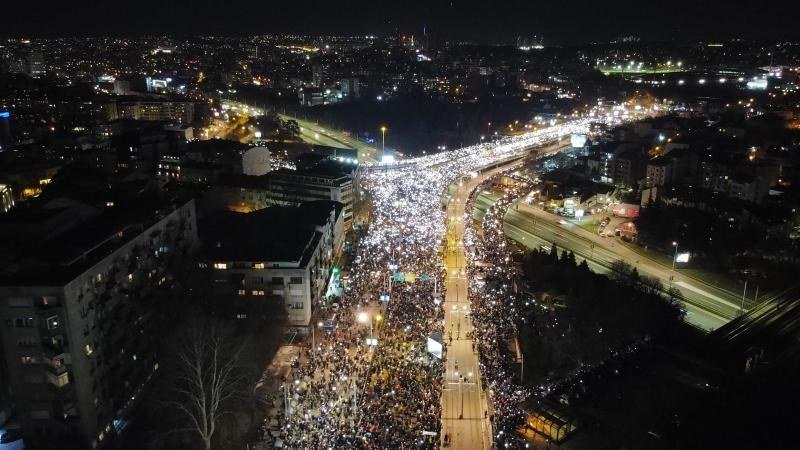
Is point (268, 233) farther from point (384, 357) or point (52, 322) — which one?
point (52, 322)

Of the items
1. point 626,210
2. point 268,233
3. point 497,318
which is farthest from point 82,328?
point 626,210

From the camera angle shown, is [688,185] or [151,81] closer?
[688,185]

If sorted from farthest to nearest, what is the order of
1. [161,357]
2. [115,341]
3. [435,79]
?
[435,79] → [161,357] → [115,341]

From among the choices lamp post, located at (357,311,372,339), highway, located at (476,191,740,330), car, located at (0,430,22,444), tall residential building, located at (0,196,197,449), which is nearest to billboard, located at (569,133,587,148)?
highway, located at (476,191,740,330)

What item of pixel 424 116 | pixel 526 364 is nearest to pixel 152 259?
pixel 526 364

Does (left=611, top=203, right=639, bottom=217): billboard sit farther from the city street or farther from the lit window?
the lit window

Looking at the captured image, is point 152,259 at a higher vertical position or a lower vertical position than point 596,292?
higher

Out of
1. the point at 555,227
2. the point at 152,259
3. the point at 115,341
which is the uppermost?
the point at 152,259

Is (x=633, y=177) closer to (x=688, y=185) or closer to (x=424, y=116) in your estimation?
(x=688, y=185)
